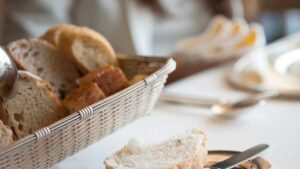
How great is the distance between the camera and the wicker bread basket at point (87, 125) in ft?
1.82

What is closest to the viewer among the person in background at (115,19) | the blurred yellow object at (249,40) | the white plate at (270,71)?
the white plate at (270,71)

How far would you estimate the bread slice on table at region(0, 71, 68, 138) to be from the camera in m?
0.63

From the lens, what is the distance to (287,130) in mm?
768

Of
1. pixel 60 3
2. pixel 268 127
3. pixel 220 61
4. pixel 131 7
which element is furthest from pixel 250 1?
pixel 268 127

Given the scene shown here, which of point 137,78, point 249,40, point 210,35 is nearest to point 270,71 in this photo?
point 249,40

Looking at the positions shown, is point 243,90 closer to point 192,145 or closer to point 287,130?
point 287,130

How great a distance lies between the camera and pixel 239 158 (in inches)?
24.9

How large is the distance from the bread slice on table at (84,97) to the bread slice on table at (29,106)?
14 mm

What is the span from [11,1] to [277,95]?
946 millimetres

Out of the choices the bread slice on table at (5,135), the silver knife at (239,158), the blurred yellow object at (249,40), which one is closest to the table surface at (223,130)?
the silver knife at (239,158)

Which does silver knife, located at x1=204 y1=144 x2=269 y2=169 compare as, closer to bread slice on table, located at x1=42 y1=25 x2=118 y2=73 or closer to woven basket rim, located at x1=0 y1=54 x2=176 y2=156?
woven basket rim, located at x1=0 y1=54 x2=176 y2=156

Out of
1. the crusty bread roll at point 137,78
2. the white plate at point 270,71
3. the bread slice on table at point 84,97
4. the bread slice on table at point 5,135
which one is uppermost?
the white plate at point 270,71

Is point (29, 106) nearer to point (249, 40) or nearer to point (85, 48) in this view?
point (85, 48)

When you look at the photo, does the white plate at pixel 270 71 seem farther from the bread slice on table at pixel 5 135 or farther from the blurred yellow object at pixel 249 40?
the bread slice on table at pixel 5 135
